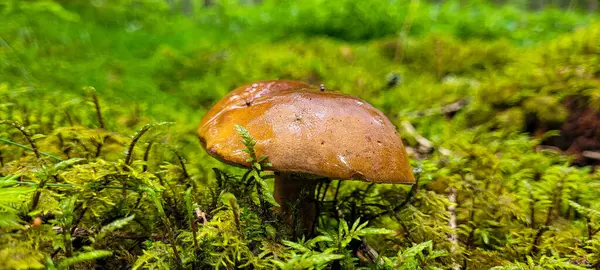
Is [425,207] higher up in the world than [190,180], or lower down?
lower down

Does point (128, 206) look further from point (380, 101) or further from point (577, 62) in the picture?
point (577, 62)

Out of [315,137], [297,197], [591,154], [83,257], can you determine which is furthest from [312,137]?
→ [591,154]

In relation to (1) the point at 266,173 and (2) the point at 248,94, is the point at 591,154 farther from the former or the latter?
(2) the point at 248,94

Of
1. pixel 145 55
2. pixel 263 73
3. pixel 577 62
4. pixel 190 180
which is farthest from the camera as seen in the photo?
pixel 145 55

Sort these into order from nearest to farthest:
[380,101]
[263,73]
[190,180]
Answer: [190,180] → [380,101] → [263,73]

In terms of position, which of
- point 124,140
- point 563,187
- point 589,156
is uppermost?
point 124,140

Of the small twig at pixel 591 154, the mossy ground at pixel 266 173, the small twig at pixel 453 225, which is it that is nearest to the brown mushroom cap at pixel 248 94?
the mossy ground at pixel 266 173

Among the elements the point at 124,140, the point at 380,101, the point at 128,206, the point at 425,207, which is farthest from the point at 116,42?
the point at 425,207

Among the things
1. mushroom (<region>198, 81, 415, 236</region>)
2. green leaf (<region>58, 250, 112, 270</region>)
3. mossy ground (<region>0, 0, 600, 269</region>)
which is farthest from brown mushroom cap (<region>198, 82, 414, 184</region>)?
green leaf (<region>58, 250, 112, 270</region>)
